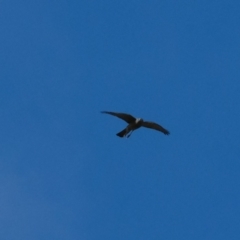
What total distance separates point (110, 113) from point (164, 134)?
3925mm

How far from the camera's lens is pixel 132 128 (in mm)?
52438

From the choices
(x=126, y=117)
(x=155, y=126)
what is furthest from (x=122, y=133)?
(x=155, y=126)

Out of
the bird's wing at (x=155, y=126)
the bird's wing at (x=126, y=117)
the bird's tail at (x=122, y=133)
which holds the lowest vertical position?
the bird's tail at (x=122, y=133)

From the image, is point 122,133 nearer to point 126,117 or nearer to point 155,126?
point 126,117

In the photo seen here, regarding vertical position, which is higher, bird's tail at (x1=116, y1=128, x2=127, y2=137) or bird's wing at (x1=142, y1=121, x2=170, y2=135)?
bird's wing at (x1=142, y1=121, x2=170, y2=135)

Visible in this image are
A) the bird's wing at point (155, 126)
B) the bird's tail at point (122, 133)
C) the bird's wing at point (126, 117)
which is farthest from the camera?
the bird's wing at point (155, 126)

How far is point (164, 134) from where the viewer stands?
5309 centimetres

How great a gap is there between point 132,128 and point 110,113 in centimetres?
217

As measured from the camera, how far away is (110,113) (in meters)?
50.8

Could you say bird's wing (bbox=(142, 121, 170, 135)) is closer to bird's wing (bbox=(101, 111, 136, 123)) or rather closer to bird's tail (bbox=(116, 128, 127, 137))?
bird's wing (bbox=(101, 111, 136, 123))

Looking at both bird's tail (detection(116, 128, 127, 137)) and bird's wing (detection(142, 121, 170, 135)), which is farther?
bird's wing (detection(142, 121, 170, 135))

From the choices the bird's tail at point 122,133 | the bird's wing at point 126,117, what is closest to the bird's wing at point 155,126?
the bird's wing at point 126,117

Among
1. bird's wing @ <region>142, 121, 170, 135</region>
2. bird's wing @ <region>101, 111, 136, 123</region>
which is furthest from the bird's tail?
bird's wing @ <region>142, 121, 170, 135</region>

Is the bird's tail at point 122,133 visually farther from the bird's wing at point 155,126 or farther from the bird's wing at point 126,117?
the bird's wing at point 155,126
